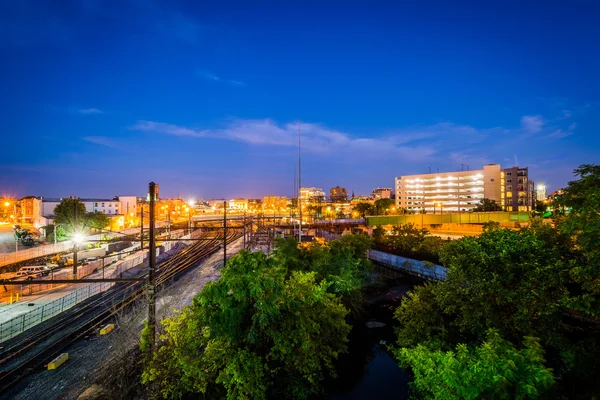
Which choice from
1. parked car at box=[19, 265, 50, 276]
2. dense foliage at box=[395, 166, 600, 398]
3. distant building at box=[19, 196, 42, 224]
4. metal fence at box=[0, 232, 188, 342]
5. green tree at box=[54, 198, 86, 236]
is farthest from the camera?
distant building at box=[19, 196, 42, 224]

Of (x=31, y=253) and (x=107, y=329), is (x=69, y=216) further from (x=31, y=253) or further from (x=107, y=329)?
(x=107, y=329)

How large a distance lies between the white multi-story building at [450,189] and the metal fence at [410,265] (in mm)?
89711

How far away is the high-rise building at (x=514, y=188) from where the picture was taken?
111 m

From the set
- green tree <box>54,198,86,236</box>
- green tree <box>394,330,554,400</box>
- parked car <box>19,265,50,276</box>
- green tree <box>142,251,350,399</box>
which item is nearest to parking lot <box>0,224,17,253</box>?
green tree <box>54,198,86,236</box>

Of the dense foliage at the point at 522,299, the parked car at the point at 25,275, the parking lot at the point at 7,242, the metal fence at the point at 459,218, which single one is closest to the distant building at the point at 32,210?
the parking lot at the point at 7,242

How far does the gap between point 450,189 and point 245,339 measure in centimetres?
13171

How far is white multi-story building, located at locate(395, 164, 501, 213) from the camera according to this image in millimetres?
115912

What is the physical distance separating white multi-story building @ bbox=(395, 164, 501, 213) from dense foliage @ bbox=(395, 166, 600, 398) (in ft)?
368

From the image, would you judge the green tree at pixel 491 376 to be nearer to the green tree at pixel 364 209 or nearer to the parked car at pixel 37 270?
the parked car at pixel 37 270

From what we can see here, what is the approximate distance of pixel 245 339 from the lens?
11055mm

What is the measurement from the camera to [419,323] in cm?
1452

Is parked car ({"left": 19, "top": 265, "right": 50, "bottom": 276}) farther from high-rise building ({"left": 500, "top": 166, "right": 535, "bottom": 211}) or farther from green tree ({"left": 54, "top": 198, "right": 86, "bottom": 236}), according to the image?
high-rise building ({"left": 500, "top": 166, "right": 535, "bottom": 211})

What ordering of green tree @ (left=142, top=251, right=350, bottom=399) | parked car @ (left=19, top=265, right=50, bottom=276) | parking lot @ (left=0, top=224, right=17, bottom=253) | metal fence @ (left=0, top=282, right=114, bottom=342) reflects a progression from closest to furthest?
green tree @ (left=142, top=251, right=350, bottom=399), metal fence @ (left=0, top=282, right=114, bottom=342), parked car @ (left=19, top=265, right=50, bottom=276), parking lot @ (left=0, top=224, right=17, bottom=253)

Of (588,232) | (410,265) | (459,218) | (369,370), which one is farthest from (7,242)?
(459,218)
